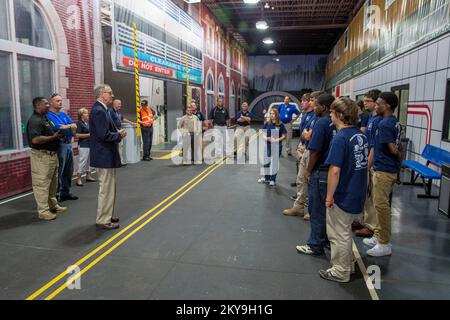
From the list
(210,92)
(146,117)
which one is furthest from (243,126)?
(210,92)

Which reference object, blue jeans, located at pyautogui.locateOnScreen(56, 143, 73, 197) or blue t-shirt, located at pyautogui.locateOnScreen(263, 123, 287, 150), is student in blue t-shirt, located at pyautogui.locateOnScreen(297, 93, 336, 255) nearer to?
blue t-shirt, located at pyautogui.locateOnScreen(263, 123, 287, 150)

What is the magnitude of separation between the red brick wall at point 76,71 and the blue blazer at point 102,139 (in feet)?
10.5

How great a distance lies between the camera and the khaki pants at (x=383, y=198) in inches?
167

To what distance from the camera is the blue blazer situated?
491 cm

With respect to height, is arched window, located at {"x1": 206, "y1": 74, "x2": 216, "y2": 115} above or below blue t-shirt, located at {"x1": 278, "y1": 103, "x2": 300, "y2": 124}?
above

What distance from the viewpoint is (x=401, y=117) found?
10883mm

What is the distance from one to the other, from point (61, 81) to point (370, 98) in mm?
7055

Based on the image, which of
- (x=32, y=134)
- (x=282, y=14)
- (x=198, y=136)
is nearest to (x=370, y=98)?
(x=32, y=134)

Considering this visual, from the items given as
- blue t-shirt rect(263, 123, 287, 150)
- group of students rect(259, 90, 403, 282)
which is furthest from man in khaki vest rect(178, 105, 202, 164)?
group of students rect(259, 90, 403, 282)

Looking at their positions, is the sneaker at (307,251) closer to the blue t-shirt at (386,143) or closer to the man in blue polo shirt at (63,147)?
the blue t-shirt at (386,143)

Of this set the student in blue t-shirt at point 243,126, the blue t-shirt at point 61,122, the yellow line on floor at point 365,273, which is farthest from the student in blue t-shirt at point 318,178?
the student in blue t-shirt at point 243,126

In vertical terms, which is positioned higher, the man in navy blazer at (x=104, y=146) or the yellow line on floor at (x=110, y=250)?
the man in navy blazer at (x=104, y=146)

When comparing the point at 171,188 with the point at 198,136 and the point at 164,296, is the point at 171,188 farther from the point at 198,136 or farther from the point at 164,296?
the point at 164,296

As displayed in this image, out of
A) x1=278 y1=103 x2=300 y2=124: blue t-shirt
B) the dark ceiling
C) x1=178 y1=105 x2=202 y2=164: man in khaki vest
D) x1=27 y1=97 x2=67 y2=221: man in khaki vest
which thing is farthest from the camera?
the dark ceiling
